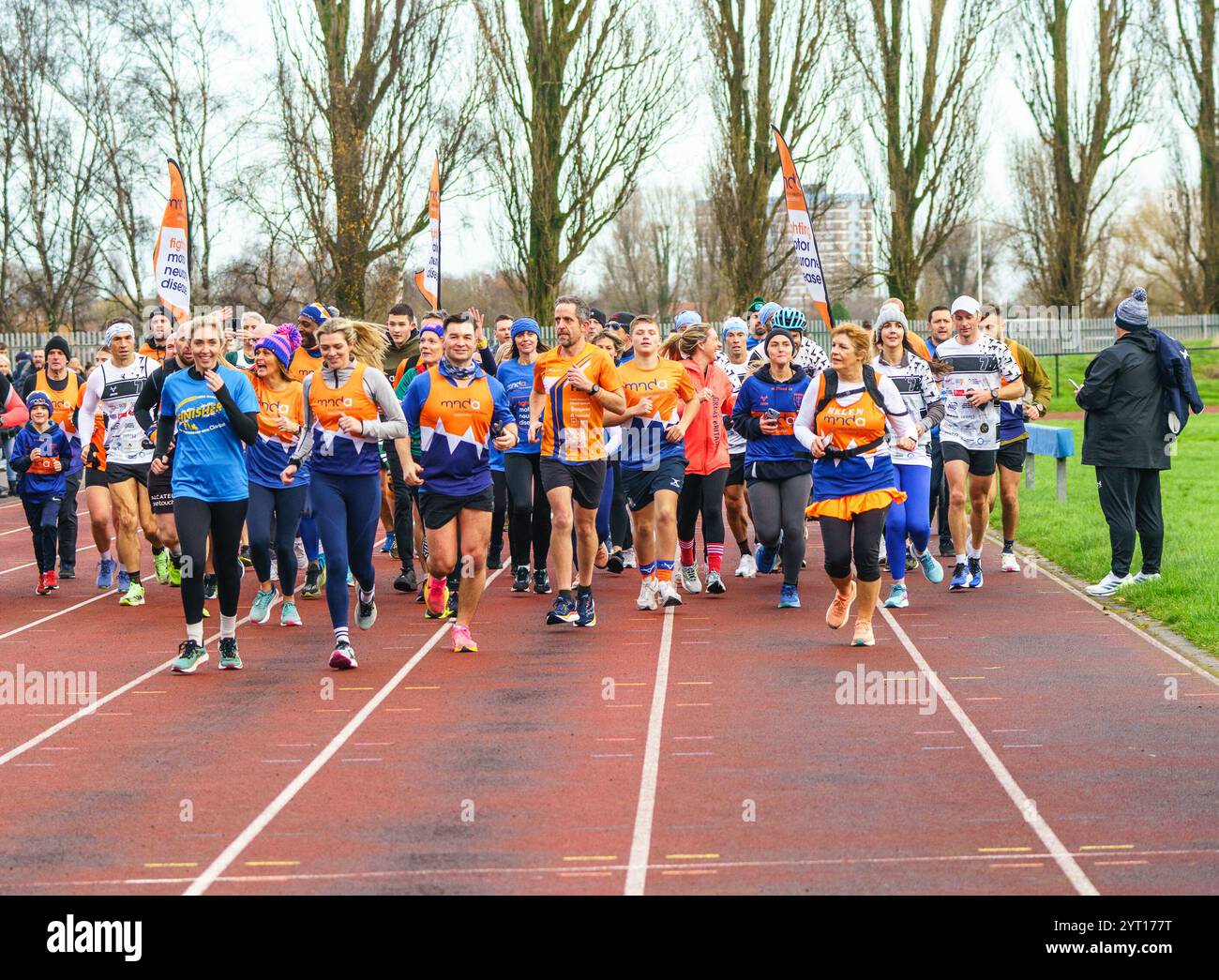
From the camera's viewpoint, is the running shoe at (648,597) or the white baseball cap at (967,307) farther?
the white baseball cap at (967,307)

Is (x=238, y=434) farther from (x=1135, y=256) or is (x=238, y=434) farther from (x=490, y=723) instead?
(x=1135, y=256)

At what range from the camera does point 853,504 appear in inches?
410

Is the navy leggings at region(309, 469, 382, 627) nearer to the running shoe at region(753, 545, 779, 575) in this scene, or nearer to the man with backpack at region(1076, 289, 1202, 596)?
the running shoe at region(753, 545, 779, 575)

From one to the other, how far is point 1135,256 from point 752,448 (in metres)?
62.5

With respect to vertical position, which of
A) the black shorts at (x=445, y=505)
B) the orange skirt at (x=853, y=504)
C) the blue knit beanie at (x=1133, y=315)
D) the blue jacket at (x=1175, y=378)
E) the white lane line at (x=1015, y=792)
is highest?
the blue knit beanie at (x=1133, y=315)

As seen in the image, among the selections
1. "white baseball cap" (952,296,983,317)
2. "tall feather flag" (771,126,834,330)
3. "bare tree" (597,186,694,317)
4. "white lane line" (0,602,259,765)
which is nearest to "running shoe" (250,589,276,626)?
"white lane line" (0,602,259,765)

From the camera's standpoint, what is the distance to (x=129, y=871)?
605cm

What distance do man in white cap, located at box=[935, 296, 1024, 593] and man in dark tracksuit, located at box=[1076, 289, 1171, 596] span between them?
0.73 metres

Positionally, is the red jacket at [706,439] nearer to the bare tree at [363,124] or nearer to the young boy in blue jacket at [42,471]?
the young boy in blue jacket at [42,471]

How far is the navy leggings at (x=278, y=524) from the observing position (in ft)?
38.0

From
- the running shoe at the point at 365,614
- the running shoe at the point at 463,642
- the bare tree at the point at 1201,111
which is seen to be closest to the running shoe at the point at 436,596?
the running shoe at the point at 365,614

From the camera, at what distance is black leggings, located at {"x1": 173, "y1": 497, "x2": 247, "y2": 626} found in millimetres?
9562

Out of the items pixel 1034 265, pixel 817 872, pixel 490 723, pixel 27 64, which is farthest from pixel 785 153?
pixel 1034 265

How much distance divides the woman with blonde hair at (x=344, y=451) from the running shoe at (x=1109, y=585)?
209 inches
